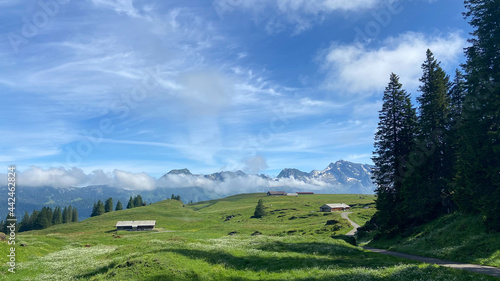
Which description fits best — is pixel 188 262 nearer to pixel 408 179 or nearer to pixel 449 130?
pixel 408 179

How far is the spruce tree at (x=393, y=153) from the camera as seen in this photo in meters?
44.7

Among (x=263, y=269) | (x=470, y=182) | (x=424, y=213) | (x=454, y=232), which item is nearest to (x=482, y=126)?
(x=470, y=182)

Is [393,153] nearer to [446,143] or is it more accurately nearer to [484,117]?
[446,143]

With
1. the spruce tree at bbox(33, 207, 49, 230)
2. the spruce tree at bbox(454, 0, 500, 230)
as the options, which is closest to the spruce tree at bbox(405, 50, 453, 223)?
the spruce tree at bbox(454, 0, 500, 230)

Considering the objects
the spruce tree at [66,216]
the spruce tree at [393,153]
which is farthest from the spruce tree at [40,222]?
the spruce tree at [393,153]

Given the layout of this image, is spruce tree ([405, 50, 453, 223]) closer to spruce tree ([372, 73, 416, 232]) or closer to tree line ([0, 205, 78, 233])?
spruce tree ([372, 73, 416, 232])

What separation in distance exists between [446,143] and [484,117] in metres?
13.8

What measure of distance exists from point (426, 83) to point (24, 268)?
62.4m

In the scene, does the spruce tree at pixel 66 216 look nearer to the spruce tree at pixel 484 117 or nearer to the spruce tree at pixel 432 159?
the spruce tree at pixel 432 159

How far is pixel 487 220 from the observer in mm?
28062

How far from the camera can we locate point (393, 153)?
1829 inches

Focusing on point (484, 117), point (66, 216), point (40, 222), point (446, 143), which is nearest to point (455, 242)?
point (484, 117)

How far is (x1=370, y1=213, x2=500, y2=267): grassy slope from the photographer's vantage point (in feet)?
79.8

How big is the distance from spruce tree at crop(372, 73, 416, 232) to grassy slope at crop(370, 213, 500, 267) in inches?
182
